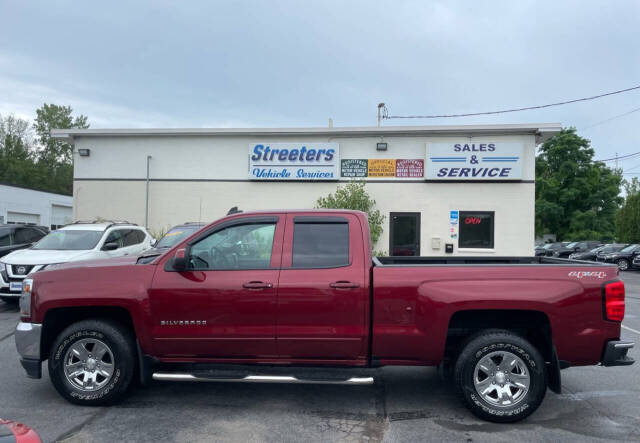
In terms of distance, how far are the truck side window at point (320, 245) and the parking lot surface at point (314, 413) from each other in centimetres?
142

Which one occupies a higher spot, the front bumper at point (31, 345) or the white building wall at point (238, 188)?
the white building wall at point (238, 188)

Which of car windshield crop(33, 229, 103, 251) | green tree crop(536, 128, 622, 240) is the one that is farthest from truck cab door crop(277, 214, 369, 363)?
green tree crop(536, 128, 622, 240)

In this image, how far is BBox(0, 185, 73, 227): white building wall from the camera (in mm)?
30358

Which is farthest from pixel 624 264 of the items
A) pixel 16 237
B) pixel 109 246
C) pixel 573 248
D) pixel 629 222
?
pixel 16 237

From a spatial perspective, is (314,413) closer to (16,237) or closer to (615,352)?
(615,352)

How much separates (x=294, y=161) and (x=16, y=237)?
335 inches

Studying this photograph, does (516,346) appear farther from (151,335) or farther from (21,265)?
(21,265)

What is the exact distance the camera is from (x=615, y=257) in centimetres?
2605

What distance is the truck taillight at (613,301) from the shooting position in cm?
403

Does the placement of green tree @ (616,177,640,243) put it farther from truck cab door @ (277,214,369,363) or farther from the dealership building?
truck cab door @ (277,214,369,363)

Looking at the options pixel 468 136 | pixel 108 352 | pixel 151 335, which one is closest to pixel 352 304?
pixel 151 335

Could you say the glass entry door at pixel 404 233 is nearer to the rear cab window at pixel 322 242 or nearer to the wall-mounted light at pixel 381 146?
the wall-mounted light at pixel 381 146

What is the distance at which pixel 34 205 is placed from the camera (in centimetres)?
3366

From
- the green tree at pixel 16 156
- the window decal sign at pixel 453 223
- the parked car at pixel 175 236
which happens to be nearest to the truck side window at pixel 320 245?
the parked car at pixel 175 236
